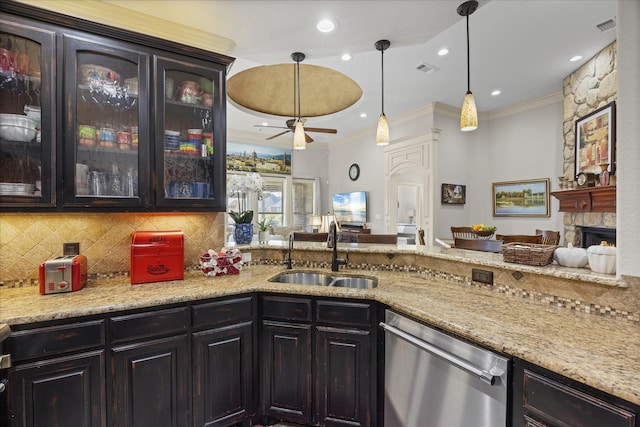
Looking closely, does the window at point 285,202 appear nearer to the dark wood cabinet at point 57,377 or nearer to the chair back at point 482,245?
the chair back at point 482,245

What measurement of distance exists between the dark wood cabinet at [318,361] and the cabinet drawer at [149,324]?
0.51 meters

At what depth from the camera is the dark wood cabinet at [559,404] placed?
872mm

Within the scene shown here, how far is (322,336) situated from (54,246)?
6.28ft

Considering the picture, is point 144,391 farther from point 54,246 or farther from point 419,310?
point 419,310

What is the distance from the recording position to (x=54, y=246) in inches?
77.5

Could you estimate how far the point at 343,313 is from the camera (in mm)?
1807

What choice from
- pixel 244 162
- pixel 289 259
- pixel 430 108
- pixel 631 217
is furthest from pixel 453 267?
pixel 244 162

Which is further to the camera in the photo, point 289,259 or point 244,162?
point 244,162

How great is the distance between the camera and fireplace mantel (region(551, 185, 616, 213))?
348 centimetres

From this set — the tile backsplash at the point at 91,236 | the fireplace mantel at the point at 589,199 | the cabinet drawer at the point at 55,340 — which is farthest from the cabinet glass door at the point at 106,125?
the fireplace mantel at the point at 589,199

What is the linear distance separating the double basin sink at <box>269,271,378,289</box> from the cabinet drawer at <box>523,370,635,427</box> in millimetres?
1186

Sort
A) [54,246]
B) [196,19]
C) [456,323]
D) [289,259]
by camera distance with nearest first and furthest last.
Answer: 1. [456,323]
2. [54,246]
3. [196,19]
4. [289,259]

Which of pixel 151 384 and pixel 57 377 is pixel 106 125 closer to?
pixel 57 377

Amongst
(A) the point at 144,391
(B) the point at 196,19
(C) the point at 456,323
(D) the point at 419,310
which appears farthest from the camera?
(B) the point at 196,19
